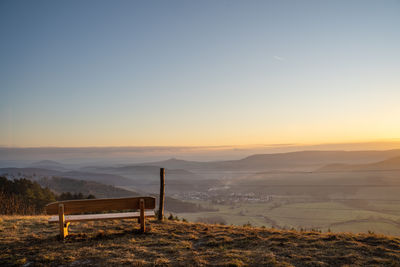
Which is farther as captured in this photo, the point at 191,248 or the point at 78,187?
the point at 78,187

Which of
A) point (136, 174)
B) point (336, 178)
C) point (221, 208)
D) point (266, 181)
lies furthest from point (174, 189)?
point (336, 178)

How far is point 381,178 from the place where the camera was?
2478 cm

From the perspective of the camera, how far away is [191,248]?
568 cm

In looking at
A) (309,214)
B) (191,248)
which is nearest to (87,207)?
(191,248)

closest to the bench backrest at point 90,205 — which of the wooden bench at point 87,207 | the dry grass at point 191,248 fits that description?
the wooden bench at point 87,207

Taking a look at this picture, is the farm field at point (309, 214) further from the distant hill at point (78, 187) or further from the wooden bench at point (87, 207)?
the distant hill at point (78, 187)

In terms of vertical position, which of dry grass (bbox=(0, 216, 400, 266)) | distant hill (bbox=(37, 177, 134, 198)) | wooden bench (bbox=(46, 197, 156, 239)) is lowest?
distant hill (bbox=(37, 177, 134, 198))

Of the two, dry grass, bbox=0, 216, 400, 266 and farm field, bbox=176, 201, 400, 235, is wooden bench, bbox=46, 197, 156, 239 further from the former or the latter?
farm field, bbox=176, 201, 400, 235

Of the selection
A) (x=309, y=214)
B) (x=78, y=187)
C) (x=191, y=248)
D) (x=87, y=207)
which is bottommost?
(x=78, y=187)

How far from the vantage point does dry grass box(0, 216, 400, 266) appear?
4762mm

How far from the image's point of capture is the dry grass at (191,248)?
4.76m

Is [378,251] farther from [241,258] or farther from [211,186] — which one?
[211,186]

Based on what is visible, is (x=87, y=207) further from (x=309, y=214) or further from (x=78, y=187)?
(x=78, y=187)

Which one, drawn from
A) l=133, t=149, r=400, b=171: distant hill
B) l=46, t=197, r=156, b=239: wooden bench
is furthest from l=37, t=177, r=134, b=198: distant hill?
l=46, t=197, r=156, b=239: wooden bench
